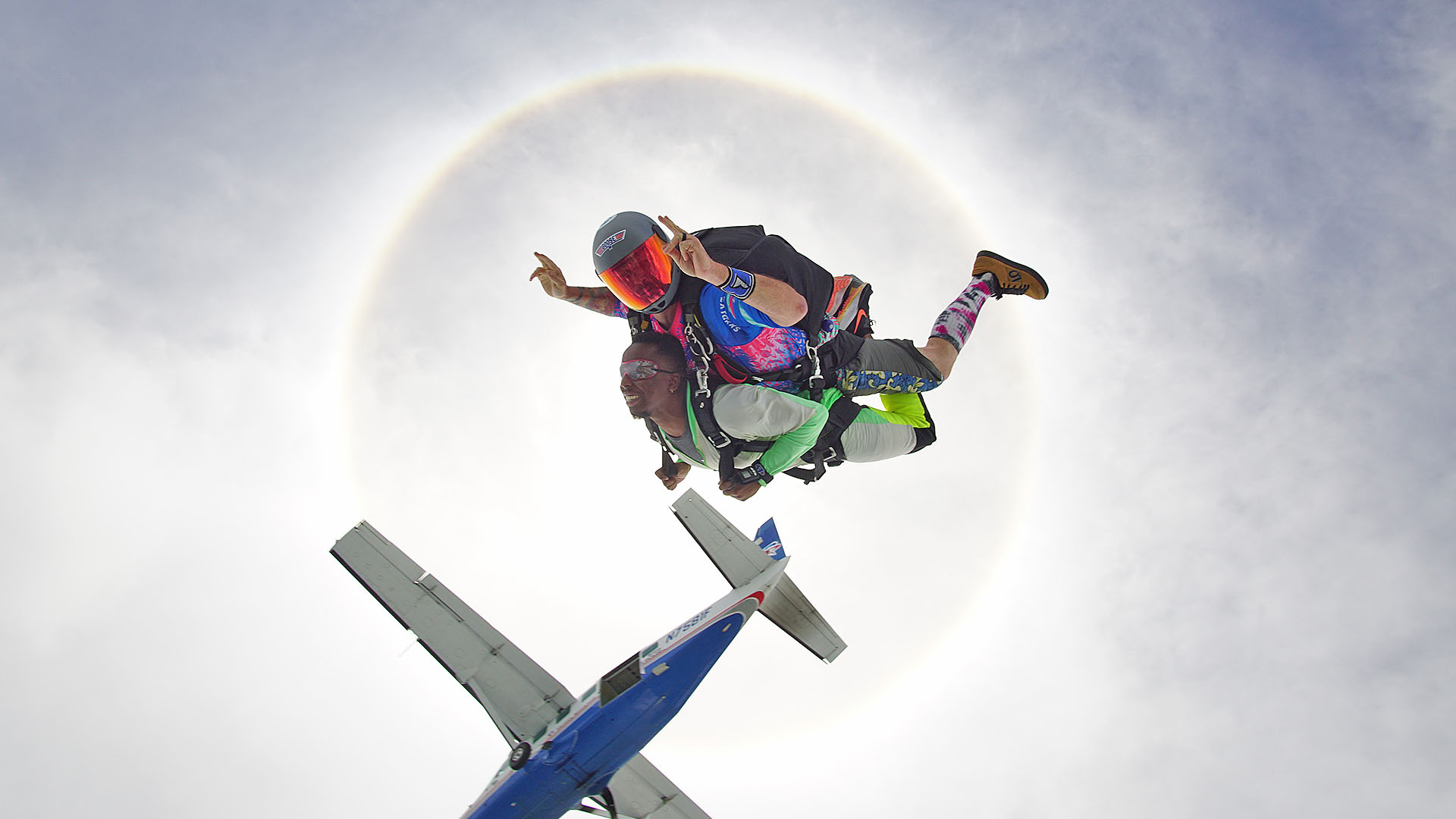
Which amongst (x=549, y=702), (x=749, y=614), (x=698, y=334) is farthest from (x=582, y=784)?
(x=698, y=334)

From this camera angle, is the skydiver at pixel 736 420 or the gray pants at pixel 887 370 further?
the gray pants at pixel 887 370

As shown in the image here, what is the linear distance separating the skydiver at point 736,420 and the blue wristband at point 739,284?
3.77 ft

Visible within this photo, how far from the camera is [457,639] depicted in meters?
13.5

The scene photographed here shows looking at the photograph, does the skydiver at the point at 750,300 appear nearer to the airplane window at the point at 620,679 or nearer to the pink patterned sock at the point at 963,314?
the pink patterned sock at the point at 963,314

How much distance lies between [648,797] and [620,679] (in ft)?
20.9

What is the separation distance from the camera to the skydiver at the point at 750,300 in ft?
19.9

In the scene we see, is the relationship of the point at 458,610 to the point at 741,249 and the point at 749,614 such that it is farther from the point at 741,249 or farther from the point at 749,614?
the point at 741,249

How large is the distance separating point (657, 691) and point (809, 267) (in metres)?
7.78

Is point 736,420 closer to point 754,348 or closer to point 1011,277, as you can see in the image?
point 754,348

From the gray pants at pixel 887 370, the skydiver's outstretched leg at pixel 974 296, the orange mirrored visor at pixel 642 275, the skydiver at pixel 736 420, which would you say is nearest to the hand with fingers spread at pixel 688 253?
the orange mirrored visor at pixel 642 275

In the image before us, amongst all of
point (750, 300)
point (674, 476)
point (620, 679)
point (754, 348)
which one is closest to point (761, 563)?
point (620, 679)

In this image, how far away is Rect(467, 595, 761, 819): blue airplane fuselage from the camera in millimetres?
11172

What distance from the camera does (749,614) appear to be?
12.6 meters

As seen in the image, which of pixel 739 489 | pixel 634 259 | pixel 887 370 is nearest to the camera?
pixel 634 259
